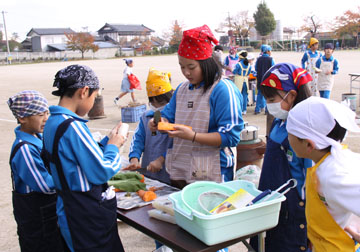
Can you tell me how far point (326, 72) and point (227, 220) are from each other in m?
9.42

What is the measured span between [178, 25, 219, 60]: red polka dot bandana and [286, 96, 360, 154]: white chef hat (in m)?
0.98

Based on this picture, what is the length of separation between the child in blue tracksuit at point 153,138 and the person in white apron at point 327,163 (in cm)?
146

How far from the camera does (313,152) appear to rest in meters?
1.80

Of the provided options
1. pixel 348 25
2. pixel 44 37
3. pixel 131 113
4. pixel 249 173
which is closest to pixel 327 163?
pixel 249 173

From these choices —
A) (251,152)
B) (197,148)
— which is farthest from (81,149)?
(251,152)

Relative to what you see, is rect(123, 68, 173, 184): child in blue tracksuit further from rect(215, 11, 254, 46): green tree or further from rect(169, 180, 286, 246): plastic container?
rect(215, 11, 254, 46): green tree

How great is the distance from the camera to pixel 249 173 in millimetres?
3984

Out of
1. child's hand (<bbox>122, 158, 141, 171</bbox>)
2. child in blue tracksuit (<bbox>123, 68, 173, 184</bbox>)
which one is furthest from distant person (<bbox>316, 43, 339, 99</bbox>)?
child's hand (<bbox>122, 158, 141, 171</bbox>)

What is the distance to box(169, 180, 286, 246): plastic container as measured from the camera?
1.78 metres

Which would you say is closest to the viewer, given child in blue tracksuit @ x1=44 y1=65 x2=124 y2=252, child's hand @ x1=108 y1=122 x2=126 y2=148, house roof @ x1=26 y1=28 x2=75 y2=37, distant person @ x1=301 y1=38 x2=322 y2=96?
child in blue tracksuit @ x1=44 y1=65 x2=124 y2=252

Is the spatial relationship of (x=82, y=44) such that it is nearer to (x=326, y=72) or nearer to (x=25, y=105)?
(x=326, y=72)

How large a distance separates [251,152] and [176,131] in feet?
6.78

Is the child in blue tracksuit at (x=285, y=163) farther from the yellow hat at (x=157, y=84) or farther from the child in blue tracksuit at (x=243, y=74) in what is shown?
the child in blue tracksuit at (x=243, y=74)

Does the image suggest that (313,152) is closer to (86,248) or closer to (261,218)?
(261,218)
